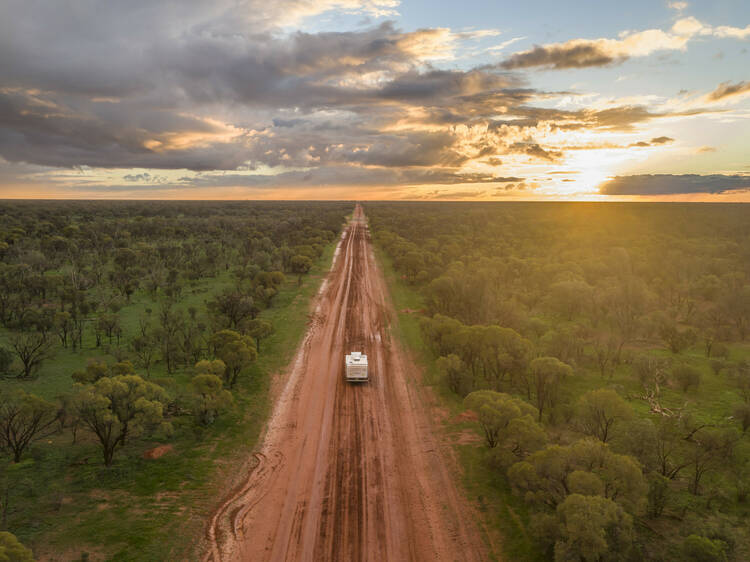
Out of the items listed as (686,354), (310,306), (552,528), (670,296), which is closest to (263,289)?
(310,306)

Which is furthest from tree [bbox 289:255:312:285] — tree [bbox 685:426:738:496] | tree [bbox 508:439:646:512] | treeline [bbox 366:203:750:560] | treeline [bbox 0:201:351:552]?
tree [bbox 685:426:738:496]

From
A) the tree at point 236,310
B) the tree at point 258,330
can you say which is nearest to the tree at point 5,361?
the tree at point 236,310

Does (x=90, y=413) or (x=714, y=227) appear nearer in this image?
(x=90, y=413)

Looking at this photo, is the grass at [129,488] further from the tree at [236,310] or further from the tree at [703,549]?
the tree at [703,549]

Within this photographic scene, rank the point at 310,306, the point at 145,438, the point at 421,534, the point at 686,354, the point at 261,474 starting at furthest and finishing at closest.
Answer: the point at 310,306
the point at 686,354
the point at 145,438
the point at 261,474
the point at 421,534

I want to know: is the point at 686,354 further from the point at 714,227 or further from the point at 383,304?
the point at 714,227

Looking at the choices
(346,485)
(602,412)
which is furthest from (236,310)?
(602,412)
